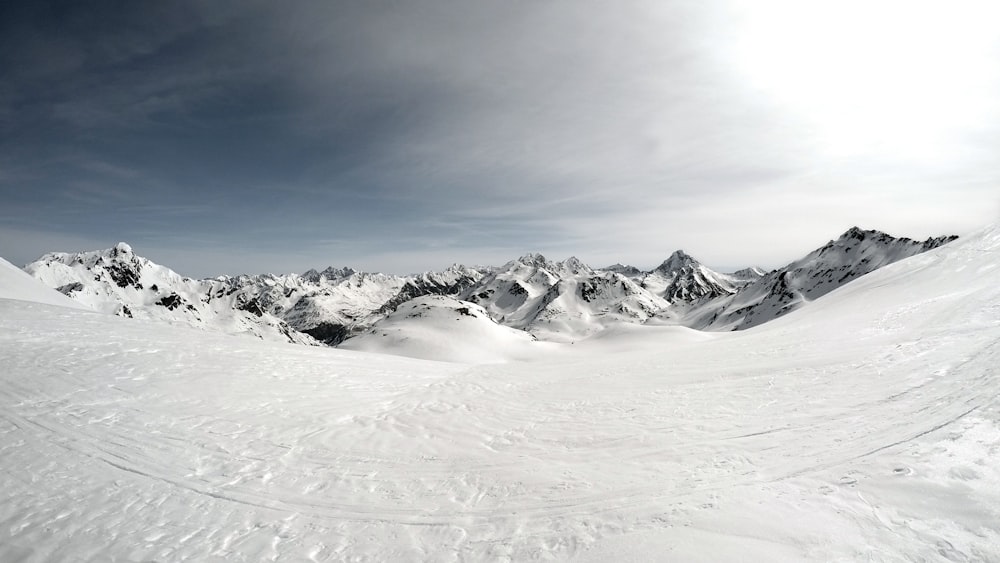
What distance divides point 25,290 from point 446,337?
2380 inches

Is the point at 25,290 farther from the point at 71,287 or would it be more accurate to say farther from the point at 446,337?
the point at 71,287

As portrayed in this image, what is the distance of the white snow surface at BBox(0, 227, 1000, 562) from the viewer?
6375 millimetres

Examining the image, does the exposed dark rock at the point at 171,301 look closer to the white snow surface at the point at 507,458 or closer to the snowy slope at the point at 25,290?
the snowy slope at the point at 25,290

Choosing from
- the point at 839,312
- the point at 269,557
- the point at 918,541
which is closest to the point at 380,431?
the point at 269,557

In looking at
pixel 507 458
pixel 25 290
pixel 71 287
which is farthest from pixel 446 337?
pixel 71 287

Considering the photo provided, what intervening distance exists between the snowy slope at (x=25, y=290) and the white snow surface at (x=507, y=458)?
1363 cm

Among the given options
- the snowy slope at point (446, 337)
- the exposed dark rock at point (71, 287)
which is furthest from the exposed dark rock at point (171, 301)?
the snowy slope at point (446, 337)

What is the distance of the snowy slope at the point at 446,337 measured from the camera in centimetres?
7531

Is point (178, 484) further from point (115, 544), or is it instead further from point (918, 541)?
point (918, 541)

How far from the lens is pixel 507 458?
10352mm

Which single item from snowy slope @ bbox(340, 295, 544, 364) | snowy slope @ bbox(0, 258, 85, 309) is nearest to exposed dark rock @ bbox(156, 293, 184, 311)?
snowy slope @ bbox(340, 295, 544, 364)

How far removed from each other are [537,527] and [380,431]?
23.2ft

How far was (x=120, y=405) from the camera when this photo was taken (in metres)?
11.9

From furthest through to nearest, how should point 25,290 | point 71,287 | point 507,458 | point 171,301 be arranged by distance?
1. point 171,301
2. point 71,287
3. point 25,290
4. point 507,458
